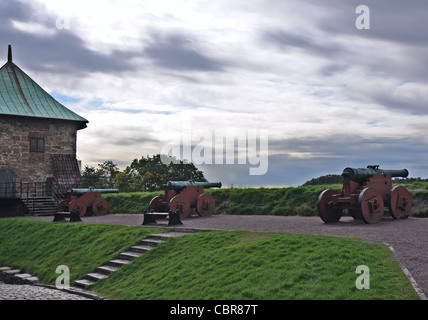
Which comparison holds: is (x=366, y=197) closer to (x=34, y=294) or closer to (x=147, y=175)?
(x=34, y=294)

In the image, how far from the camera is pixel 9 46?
3741 centimetres

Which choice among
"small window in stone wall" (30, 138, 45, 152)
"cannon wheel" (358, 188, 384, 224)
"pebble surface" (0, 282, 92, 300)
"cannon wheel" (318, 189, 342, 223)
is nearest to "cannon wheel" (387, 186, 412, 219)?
"cannon wheel" (358, 188, 384, 224)

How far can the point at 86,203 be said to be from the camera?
25.8 metres

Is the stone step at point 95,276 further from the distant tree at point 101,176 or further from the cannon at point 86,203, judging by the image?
the distant tree at point 101,176

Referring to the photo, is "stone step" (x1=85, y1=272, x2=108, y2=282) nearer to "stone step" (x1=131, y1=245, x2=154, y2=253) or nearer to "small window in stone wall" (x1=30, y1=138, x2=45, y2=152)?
"stone step" (x1=131, y1=245, x2=154, y2=253)

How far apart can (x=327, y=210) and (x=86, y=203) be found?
14.4 metres

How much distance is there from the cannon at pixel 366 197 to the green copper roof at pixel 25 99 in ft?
76.7

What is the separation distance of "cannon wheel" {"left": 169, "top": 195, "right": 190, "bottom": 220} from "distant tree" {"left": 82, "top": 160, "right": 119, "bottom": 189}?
3013cm

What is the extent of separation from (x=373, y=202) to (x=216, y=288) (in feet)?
22.6

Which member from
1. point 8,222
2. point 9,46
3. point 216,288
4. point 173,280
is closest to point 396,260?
point 216,288

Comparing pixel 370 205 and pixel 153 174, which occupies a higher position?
pixel 153 174

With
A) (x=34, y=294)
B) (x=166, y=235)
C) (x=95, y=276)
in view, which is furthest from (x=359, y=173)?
(x=34, y=294)
